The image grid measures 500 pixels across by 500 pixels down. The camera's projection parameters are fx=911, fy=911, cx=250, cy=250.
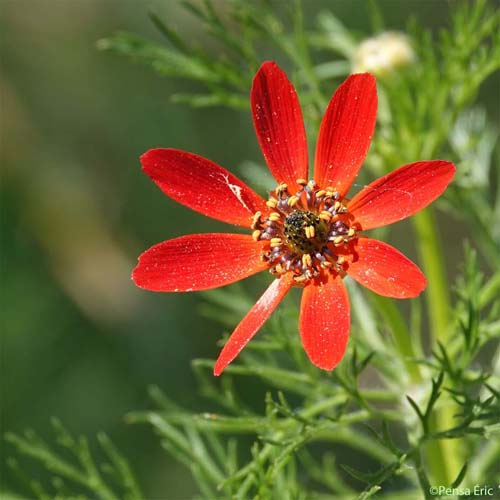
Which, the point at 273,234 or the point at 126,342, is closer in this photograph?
the point at 273,234

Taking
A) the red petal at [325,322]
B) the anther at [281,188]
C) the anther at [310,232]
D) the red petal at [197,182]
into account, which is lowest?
the red petal at [325,322]

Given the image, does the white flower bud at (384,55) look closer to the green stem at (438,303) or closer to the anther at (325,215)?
the green stem at (438,303)

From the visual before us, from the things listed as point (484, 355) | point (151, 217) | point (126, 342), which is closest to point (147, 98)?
point (151, 217)

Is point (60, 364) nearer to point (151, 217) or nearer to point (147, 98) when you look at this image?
point (151, 217)

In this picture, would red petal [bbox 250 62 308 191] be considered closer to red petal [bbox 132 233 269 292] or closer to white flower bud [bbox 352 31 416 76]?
red petal [bbox 132 233 269 292]

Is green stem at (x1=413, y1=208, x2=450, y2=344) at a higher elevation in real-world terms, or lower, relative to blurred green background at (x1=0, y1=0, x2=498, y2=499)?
lower

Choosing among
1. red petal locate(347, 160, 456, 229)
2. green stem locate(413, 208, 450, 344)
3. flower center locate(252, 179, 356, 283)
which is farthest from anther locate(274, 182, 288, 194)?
green stem locate(413, 208, 450, 344)

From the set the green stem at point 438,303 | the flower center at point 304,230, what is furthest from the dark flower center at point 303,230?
the green stem at point 438,303
